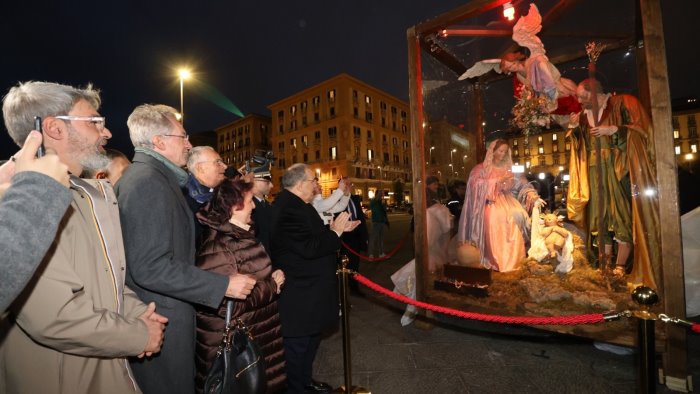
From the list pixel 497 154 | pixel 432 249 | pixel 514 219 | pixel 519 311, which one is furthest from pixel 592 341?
pixel 497 154

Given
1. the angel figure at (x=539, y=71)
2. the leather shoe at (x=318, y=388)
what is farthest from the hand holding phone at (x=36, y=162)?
the angel figure at (x=539, y=71)

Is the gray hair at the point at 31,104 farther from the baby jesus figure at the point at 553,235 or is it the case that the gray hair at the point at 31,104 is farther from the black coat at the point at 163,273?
the baby jesus figure at the point at 553,235

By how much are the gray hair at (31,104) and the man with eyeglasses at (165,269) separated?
49cm

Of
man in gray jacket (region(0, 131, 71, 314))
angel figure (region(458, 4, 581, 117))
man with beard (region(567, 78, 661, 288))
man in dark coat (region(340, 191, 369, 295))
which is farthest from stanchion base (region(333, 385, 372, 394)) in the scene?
angel figure (region(458, 4, 581, 117))

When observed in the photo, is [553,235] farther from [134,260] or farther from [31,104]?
[31,104]

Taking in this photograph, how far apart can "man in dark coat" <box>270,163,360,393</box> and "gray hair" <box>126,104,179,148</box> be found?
1124 mm

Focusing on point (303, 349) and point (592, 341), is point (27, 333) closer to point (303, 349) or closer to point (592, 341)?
point (303, 349)

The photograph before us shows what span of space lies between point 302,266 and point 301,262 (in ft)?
0.12

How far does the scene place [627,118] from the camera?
428 cm

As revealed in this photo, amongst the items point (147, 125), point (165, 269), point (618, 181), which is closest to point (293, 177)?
point (147, 125)

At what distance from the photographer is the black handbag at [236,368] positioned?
1.91 metres

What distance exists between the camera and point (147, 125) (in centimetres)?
223

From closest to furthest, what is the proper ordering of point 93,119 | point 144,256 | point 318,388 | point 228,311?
point 93,119 < point 144,256 < point 228,311 < point 318,388

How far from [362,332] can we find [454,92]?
174 inches
